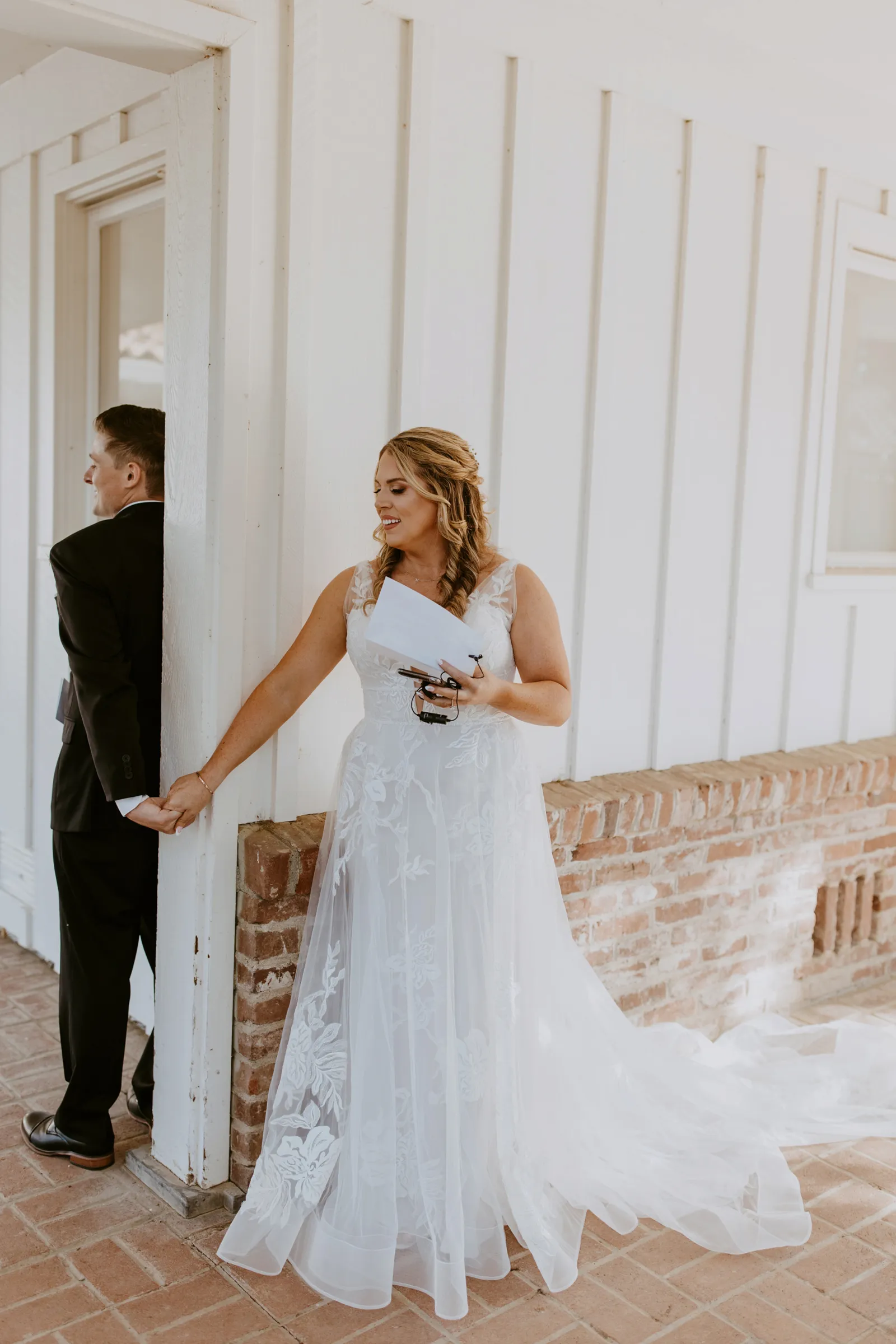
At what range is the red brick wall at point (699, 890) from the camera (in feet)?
10.6

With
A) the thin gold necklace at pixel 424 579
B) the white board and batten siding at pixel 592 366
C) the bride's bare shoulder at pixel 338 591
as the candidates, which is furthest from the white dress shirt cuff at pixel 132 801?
the thin gold necklace at pixel 424 579

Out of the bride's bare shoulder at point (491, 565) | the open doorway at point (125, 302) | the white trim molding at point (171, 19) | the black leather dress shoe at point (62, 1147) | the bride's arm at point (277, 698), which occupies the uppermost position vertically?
the white trim molding at point (171, 19)

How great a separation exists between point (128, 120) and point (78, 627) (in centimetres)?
189

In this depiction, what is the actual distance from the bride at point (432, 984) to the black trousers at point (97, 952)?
0.41 metres

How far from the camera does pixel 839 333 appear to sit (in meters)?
4.70

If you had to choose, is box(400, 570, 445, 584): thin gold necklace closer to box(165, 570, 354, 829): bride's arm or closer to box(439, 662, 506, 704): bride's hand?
box(165, 570, 354, 829): bride's arm

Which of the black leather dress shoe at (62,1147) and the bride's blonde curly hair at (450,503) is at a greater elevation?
the bride's blonde curly hair at (450,503)

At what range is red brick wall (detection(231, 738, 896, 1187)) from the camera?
10.6 ft

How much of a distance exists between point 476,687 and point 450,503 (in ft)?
1.68

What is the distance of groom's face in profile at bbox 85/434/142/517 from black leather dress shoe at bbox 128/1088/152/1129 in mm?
1797

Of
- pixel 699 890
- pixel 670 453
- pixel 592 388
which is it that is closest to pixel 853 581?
pixel 670 453

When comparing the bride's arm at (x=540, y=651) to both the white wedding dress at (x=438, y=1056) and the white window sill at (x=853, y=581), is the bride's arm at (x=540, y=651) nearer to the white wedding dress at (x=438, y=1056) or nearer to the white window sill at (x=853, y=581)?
the white wedding dress at (x=438, y=1056)

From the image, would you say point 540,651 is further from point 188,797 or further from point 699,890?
point 699,890

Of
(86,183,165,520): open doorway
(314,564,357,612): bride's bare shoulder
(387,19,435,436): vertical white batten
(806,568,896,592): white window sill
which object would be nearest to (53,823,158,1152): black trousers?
(314,564,357,612): bride's bare shoulder
